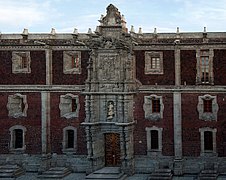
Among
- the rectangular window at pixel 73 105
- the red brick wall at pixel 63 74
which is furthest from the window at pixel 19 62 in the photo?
the rectangular window at pixel 73 105

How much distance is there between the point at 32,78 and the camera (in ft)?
153

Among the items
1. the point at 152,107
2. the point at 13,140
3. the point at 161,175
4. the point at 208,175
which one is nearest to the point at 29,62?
the point at 13,140

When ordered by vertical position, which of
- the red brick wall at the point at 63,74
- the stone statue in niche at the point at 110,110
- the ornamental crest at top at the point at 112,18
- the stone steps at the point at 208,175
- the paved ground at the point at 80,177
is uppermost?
the ornamental crest at top at the point at 112,18

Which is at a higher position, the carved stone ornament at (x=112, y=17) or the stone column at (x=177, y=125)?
the carved stone ornament at (x=112, y=17)

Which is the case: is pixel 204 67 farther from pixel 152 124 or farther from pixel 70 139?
pixel 70 139

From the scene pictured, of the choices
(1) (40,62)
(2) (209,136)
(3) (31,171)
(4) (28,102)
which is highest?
(1) (40,62)

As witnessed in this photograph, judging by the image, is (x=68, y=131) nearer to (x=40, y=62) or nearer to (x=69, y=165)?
(x=69, y=165)

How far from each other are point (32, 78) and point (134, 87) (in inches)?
412

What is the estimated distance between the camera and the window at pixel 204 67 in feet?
141

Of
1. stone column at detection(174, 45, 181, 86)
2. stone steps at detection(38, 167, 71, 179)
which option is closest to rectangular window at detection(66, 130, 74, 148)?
stone steps at detection(38, 167, 71, 179)

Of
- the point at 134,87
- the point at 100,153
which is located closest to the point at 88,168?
the point at 100,153

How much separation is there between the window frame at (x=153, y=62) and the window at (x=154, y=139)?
5.48 meters

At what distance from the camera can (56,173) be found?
43719mm

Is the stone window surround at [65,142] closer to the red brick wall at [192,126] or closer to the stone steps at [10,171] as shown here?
the stone steps at [10,171]
